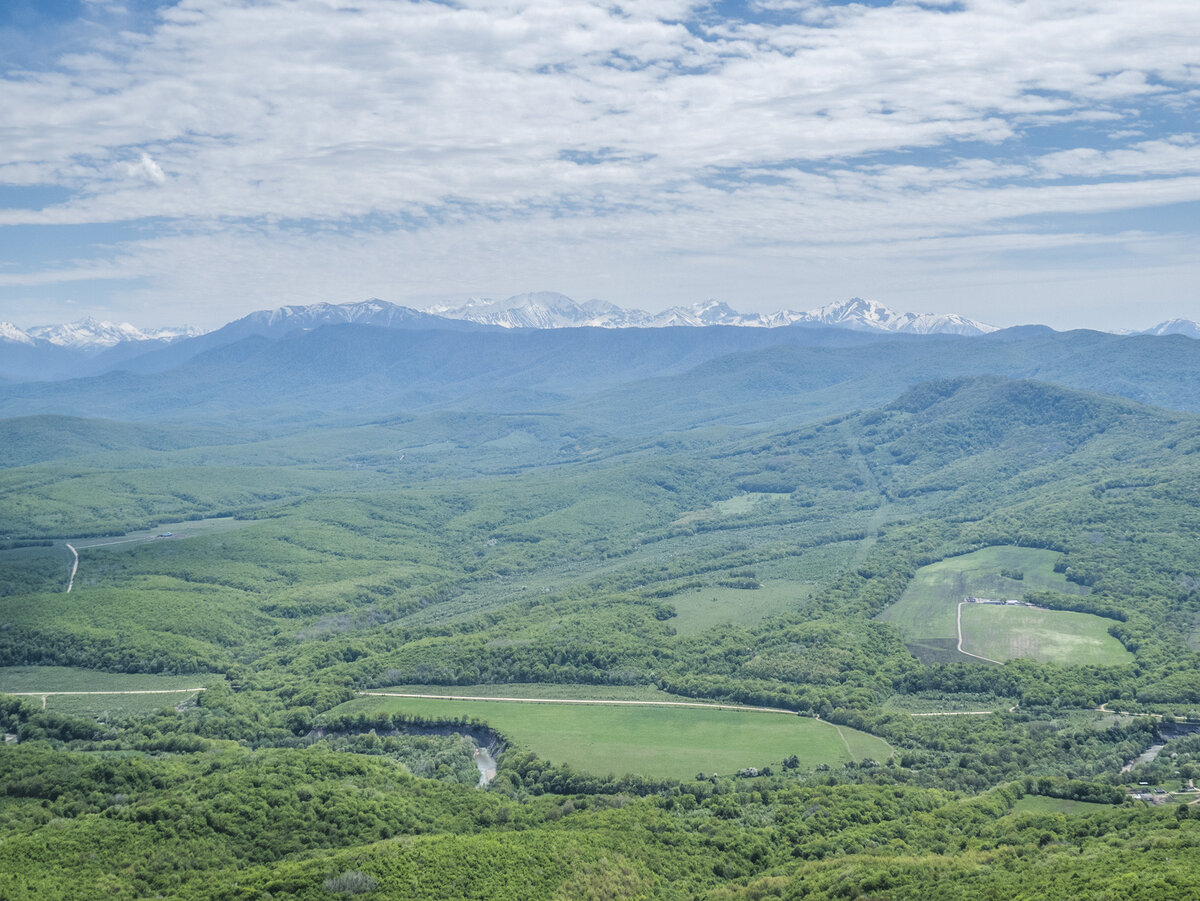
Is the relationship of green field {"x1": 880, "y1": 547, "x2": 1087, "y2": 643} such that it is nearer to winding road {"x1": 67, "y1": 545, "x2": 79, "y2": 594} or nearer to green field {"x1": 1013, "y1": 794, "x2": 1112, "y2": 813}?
green field {"x1": 1013, "y1": 794, "x2": 1112, "y2": 813}

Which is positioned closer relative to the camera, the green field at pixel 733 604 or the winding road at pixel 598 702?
the winding road at pixel 598 702

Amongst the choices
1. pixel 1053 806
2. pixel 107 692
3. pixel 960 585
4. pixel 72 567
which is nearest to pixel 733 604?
pixel 960 585

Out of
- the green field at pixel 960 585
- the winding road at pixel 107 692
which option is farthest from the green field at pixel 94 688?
the green field at pixel 960 585

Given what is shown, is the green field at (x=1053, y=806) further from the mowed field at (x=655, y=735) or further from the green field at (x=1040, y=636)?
the green field at (x=1040, y=636)

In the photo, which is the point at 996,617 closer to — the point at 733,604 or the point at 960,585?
the point at 960,585

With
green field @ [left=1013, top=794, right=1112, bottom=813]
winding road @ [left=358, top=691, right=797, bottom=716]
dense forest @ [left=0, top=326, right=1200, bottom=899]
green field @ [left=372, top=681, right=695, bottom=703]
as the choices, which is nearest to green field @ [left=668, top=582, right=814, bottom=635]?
dense forest @ [left=0, top=326, right=1200, bottom=899]
